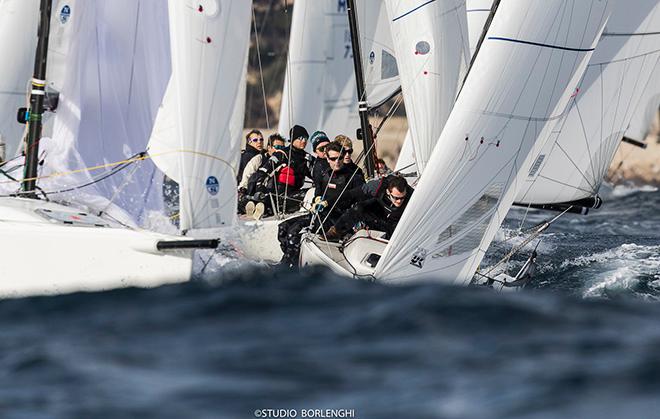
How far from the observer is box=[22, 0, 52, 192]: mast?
9.92 m

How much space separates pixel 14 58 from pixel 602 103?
217 inches

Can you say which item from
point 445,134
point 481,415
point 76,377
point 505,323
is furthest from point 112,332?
point 445,134

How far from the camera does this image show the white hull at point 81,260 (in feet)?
27.2

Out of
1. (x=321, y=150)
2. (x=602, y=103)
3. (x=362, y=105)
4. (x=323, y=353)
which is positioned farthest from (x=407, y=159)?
(x=323, y=353)

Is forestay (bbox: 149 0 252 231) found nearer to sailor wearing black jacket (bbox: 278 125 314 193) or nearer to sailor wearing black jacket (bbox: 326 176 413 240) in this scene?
sailor wearing black jacket (bbox: 326 176 413 240)

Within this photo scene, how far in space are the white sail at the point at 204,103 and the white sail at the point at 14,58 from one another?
297 centimetres

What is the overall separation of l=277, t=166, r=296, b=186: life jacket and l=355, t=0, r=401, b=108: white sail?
2.49 meters

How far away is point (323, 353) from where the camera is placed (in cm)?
577

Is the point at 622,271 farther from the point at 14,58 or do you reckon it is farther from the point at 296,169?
the point at 14,58

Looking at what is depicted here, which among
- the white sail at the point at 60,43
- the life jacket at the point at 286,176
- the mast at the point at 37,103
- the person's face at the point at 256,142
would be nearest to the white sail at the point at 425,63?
the life jacket at the point at 286,176

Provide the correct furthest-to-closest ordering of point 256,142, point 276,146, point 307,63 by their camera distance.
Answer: point 307,63 < point 256,142 < point 276,146

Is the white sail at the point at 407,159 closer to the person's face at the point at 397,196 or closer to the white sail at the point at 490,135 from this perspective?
the person's face at the point at 397,196

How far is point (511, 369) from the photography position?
5.41m

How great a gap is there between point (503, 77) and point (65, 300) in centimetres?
346
